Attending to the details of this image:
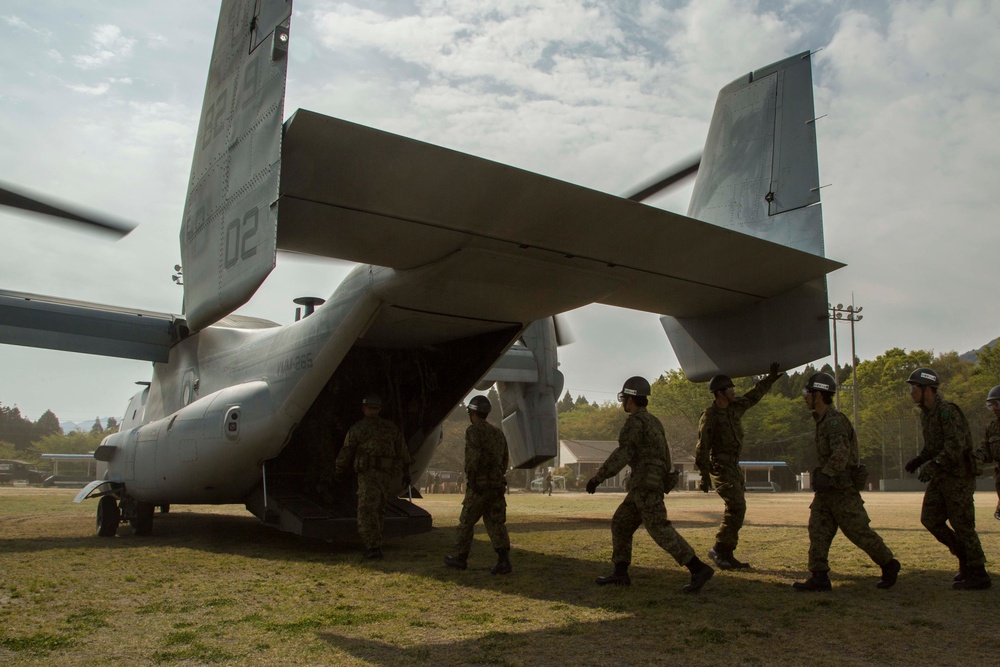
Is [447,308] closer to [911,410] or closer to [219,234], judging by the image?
[219,234]

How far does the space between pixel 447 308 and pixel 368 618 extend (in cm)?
395

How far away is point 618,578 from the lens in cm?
662

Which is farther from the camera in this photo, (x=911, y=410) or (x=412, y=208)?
(x=911, y=410)

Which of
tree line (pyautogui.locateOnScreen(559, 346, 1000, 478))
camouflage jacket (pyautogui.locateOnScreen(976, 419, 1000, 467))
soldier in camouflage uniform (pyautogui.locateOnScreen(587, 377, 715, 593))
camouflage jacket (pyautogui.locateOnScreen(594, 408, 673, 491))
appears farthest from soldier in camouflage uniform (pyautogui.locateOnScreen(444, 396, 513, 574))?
tree line (pyautogui.locateOnScreen(559, 346, 1000, 478))

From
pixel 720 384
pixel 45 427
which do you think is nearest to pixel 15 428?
pixel 45 427

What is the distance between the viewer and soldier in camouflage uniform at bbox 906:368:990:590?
6316mm

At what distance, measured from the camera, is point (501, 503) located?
773cm

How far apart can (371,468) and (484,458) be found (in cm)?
138

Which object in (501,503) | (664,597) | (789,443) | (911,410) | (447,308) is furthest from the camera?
(789,443)

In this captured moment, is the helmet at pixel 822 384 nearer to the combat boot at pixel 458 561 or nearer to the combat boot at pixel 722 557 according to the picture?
the combat boot at pixel 722 557

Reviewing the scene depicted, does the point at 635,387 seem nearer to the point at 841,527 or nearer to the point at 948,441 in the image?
the point at 841,527

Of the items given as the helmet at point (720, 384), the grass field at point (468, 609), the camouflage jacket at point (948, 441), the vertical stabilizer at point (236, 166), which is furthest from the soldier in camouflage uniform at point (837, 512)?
the vertical stabilizer at point (236, 166)

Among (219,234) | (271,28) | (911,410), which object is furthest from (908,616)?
(911,410)

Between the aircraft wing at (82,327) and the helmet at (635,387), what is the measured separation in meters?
8.49
